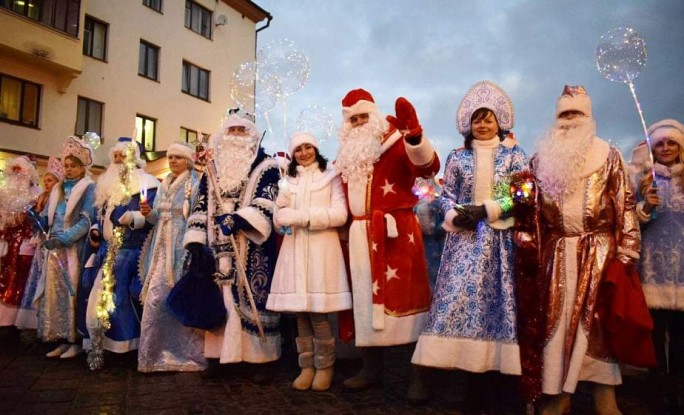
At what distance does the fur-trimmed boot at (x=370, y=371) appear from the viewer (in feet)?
14.2

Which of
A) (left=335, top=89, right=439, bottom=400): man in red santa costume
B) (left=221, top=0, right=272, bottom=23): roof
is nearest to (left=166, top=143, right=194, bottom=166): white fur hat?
(left=335, top=89, right=439, bottom=400): man in red santa costume

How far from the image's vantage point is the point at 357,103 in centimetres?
450

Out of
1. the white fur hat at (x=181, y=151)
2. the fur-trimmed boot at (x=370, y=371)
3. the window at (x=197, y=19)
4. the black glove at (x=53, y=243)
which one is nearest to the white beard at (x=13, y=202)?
the black glove at (x=53, y=243)

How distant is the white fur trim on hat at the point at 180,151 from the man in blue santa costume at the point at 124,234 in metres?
0.45

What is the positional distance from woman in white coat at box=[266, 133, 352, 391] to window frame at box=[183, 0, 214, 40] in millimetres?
20244

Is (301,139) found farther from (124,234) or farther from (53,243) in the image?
(53,243)

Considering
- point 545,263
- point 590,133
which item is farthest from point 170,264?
point 590,133

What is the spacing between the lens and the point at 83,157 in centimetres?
632

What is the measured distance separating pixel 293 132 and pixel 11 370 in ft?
12.1

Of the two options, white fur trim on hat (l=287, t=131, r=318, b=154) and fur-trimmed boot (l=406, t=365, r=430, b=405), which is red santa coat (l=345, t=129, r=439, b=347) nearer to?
fur-trimmed boot (l=406, t=365, r=430, b=405)

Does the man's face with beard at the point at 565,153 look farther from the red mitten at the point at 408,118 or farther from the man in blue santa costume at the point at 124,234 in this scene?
the man in blue santa costume at the point at 124,234

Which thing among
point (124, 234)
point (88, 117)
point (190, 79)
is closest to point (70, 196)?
point (124, 234)

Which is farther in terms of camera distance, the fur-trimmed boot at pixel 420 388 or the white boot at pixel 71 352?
the white boot at pixel 71 352

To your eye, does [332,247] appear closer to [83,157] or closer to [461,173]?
[461,173]
